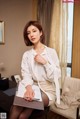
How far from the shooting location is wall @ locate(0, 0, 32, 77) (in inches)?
131

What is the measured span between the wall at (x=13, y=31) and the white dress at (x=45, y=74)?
169cm

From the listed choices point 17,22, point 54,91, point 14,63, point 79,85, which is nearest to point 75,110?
point 79,85

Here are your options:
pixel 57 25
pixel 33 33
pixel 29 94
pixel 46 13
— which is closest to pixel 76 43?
pixel 57 25

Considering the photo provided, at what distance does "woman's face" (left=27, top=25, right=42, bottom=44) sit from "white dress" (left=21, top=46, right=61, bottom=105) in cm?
12

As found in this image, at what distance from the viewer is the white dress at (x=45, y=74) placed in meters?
1.64

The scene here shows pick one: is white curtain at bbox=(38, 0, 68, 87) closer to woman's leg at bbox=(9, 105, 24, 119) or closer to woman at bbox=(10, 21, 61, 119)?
woman at bbox=(10, 21, 61, 119)

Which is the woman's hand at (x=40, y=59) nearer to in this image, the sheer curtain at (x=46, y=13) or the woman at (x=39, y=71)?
the woman at (x=39, y=71)

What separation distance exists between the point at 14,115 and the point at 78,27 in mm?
1935

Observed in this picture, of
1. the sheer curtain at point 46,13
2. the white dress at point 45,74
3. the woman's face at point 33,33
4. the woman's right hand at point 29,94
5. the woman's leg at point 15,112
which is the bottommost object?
the woman's leg at point 15,112

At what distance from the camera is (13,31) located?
3439mm

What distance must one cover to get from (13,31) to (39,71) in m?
1.96

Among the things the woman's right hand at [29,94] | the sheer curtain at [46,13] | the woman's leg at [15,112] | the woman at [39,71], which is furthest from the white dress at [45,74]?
the sheer curtain at [46,13]

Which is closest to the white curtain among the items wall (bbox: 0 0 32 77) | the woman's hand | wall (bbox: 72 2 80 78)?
wall (bbox: 72 2 80 78)

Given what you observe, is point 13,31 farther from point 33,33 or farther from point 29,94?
point 29,94
